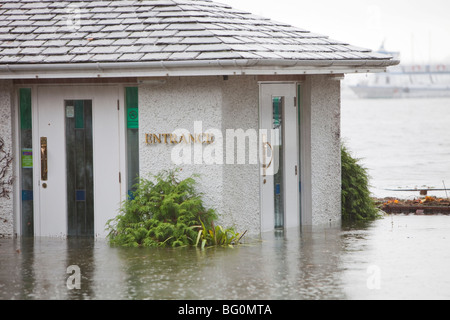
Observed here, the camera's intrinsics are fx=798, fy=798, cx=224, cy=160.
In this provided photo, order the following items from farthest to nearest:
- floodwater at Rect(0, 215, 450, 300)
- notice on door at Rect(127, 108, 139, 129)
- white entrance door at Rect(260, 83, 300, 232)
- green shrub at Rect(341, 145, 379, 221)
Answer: green shrub at Rect(341, 145, 379, 221)
white entrance door at Rect(260, 83, 300, 232)
notice on door at Rect(127, 108, 139, 129)
floodwater at Rect(0, 215, 450, 300)

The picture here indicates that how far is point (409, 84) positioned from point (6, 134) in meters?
133

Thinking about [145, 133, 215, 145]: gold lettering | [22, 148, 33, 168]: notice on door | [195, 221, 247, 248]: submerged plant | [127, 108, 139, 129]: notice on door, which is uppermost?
[127, 108, 139, 129]: notice on door

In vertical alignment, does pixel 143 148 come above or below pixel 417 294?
above

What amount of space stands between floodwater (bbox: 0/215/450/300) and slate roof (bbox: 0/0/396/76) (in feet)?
9.01

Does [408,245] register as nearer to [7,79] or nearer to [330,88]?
[330,88]

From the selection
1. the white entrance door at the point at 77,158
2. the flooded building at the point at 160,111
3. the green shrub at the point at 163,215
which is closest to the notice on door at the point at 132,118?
the flooded building at the point at 160,111

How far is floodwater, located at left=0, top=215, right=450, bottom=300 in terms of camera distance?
8.84 m

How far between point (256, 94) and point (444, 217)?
15.4 ft

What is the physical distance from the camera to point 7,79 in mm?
12555

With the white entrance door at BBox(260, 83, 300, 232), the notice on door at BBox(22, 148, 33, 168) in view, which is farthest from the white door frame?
the white entrance door at BBox(260, 83, 300, 232)

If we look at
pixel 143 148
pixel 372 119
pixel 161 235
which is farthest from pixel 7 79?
pixel 372 119

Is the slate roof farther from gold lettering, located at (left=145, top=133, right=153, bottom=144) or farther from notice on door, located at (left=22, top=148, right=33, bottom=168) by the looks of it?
notice on door, located at (left=22, top=148, right=33, bottom=168)

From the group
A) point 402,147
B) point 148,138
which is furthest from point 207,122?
point 402,147

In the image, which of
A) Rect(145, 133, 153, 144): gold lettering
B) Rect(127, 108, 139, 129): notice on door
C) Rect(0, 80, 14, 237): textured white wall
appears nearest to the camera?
Rect(145, 133, 153, 144): gold lettering
